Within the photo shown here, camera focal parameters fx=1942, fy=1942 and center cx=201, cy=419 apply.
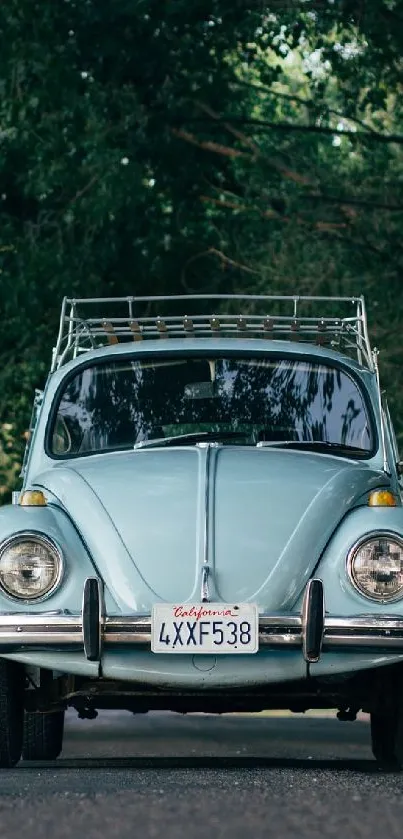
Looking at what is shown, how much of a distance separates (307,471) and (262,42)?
1678cm

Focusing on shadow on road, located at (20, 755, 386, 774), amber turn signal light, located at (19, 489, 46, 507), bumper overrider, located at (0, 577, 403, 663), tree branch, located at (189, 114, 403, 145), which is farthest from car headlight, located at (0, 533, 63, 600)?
tree branch, located at (189, 114, 403, 145)

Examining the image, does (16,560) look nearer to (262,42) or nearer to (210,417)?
(210,417)

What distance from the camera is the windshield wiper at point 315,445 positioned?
10039mm

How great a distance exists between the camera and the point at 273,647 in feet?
28.5

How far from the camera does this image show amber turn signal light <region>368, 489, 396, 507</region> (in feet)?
29.8

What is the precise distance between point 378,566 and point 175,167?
59.9 ft

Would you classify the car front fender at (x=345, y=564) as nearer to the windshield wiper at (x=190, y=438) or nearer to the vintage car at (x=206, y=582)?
the vintage car at (x=206, y=582)

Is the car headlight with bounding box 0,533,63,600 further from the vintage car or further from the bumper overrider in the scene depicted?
the bumper overrider

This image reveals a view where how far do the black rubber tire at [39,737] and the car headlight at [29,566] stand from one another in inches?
68.7

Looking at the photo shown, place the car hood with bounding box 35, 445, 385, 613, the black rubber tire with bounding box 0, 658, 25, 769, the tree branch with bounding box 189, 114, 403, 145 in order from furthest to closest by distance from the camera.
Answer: the tree branch with bounding box 189, 114, 403, 145 < the black rubber tire with bounding box 0, 658, 25, 769 < the car hood with bounding box 35, 445, 385, 613

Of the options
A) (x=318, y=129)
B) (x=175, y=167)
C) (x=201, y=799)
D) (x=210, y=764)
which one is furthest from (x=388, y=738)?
(x=175, y=167)

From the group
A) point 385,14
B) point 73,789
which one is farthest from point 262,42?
point 73,789

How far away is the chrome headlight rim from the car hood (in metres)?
0.21

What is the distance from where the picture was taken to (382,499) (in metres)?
9.10
